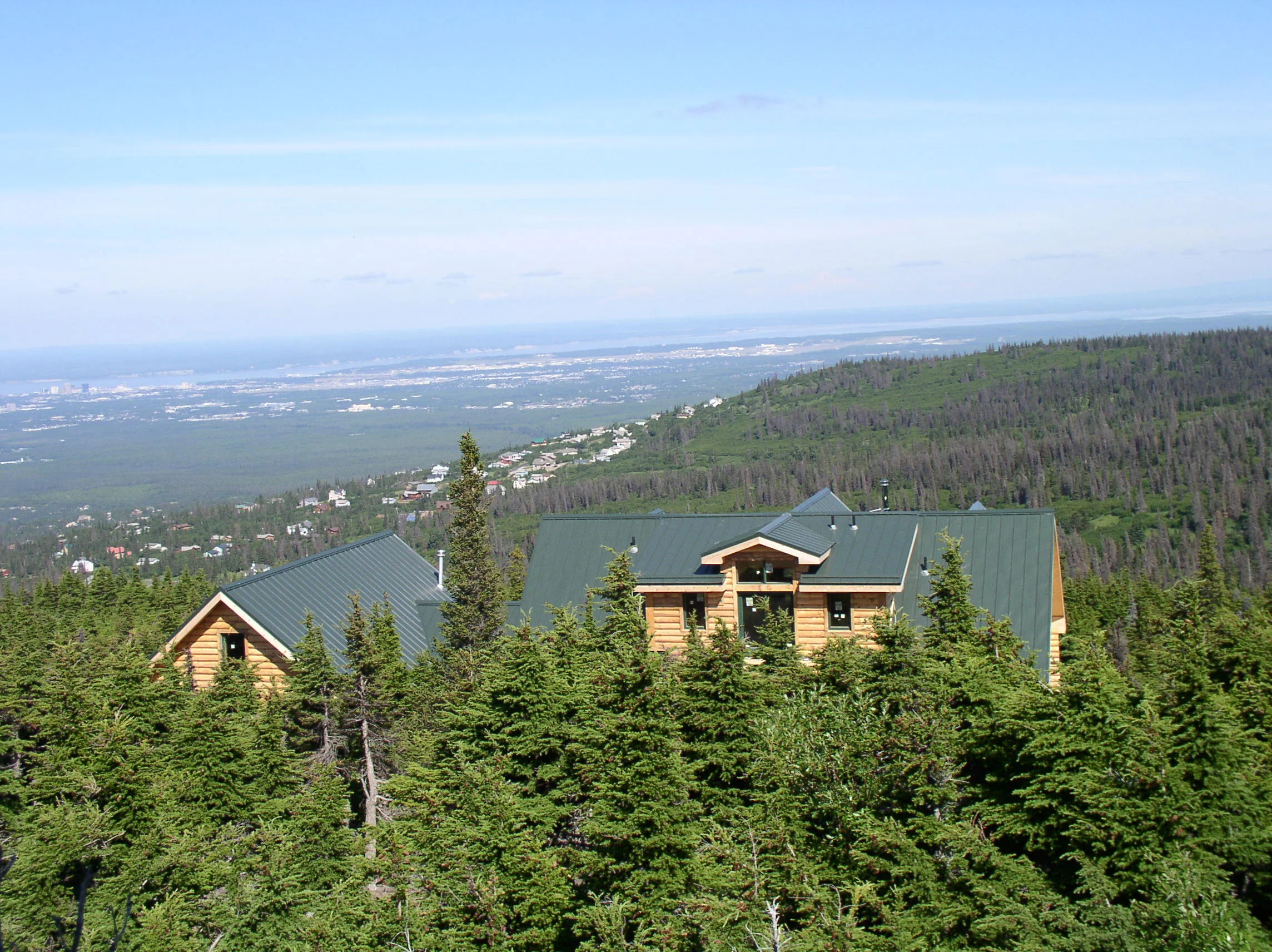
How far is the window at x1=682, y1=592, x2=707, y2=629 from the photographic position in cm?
3003

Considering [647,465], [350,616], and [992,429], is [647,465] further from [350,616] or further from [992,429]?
[350,616]

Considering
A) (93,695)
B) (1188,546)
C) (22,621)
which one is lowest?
(1188,546)

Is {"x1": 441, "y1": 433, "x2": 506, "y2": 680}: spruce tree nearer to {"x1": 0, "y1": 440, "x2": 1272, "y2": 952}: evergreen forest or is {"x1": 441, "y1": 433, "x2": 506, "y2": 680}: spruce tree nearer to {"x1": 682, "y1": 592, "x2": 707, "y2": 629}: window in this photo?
{"x1": 682, "y1": 592, "x2": 707, "y2": 629}: window

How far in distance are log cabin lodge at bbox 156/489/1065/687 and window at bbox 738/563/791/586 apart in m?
0.03

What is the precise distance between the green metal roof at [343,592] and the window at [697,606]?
9339 mm

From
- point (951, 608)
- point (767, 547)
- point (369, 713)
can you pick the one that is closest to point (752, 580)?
point (767, 547)

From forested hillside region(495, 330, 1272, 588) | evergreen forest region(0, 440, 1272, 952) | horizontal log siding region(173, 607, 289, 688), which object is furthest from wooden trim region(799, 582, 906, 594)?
forested hillside region(495, 330, 1272, 588)

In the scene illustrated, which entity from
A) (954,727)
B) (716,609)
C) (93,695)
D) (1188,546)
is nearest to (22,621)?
(93,695)

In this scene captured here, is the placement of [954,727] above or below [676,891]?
above

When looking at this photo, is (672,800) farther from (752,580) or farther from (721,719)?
(752,580)

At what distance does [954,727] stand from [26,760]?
73.0 feet

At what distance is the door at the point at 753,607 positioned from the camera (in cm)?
2944

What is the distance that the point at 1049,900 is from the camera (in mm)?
13398

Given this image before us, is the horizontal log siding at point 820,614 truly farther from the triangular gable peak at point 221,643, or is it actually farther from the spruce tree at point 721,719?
the triangular gable peak at point 221,643
